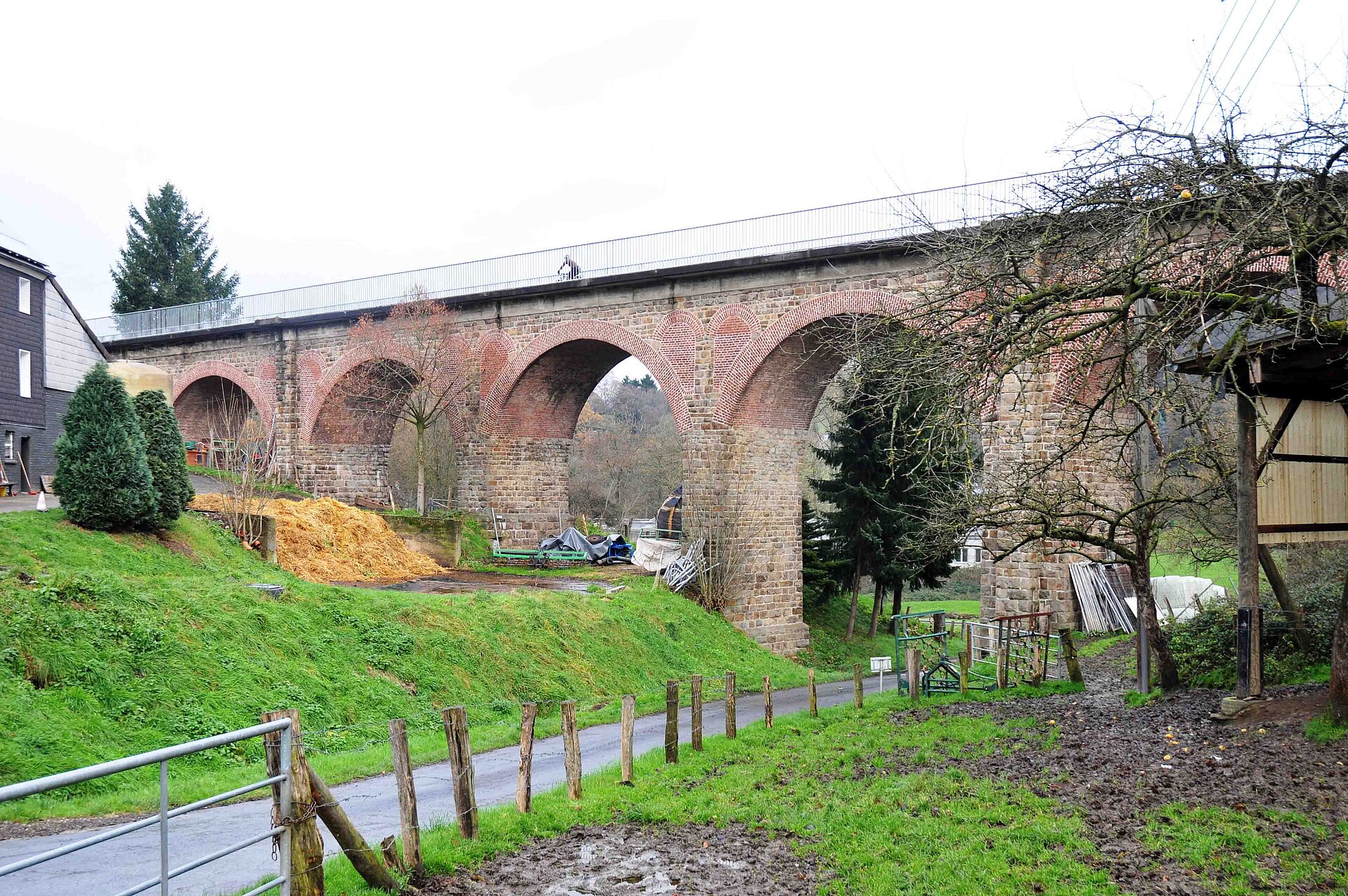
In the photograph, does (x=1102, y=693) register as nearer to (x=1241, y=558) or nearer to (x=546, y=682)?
(x=1241, y=558)

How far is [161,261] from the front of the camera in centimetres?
4591

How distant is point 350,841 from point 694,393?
15229 millimetres

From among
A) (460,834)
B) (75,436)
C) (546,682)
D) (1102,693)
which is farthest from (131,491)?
(1102,693)

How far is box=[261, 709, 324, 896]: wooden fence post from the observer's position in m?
4.55

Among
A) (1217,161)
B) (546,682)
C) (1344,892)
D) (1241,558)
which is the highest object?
(1217,161)

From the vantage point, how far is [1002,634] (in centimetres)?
1575

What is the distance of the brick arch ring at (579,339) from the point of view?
20.0 m

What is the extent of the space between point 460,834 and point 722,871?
1675 mm

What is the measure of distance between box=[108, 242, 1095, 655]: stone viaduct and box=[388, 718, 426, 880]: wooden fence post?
1049cm

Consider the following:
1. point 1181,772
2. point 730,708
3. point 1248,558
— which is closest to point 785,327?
point 730,708

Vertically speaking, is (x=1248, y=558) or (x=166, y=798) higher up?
(x=1248, y=558)

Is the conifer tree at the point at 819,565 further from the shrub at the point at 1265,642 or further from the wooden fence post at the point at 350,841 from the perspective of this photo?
the wooden fence post at the point at 350,841

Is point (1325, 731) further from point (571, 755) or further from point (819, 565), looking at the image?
point (819, 565)

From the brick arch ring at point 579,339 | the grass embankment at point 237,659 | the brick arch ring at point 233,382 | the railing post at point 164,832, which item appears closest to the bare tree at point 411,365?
the brick arch ring at point 579,339
